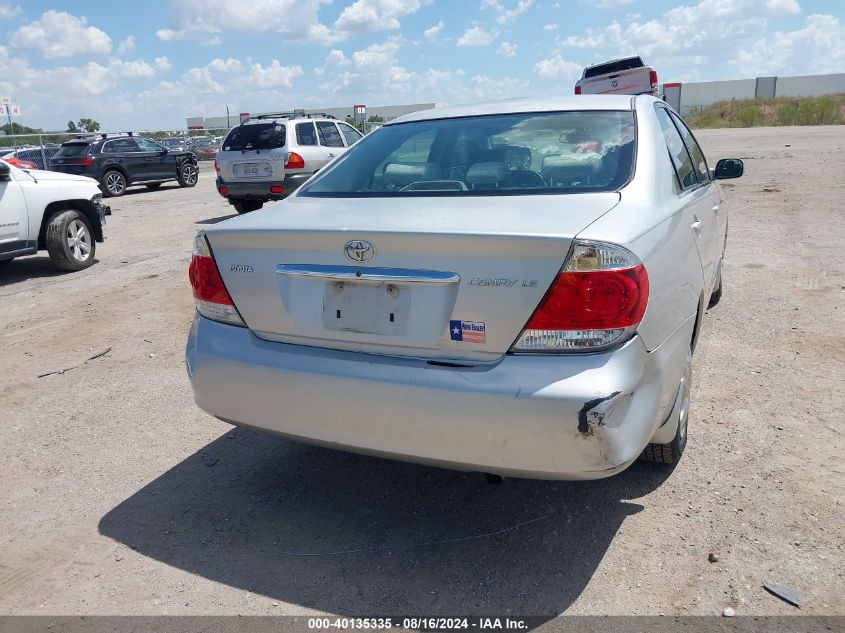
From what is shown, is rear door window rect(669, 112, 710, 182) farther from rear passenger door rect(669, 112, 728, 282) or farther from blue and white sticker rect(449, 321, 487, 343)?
blue and white sticker rect(449, 321, 487, 343)

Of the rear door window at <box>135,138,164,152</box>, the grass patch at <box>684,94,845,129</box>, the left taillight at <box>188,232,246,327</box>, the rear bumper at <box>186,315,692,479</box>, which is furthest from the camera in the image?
the grass patch at <box>684,94,845,129</box>

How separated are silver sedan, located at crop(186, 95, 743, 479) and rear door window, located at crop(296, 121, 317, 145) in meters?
10.5

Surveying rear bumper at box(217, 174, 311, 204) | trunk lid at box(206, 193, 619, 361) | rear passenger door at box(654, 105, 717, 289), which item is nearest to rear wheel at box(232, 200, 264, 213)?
rear bumper at box(217, 174, 311, 204)

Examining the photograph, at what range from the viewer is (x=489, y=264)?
249 centimetres

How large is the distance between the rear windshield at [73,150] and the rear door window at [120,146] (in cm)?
51

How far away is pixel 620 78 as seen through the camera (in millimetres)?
20953

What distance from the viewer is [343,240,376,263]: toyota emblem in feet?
8.77

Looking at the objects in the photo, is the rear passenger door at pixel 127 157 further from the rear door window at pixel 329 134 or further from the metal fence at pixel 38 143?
the rear door window at pixel 329 134

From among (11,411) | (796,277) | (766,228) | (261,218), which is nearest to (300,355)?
(261,218)

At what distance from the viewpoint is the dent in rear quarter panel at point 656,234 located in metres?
2.57

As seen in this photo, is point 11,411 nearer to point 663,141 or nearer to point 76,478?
point 76,478

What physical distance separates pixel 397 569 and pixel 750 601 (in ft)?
4.23

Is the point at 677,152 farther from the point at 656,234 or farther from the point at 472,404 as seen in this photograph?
the point at 472,404

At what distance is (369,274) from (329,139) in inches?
483
